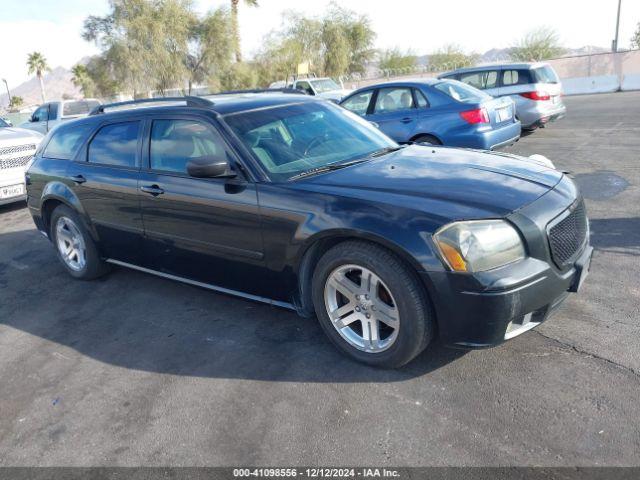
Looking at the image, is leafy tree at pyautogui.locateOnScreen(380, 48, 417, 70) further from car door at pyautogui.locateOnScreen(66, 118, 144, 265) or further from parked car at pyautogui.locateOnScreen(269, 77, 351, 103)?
car door at pyautogui.locateOnScreen(66, 118, 144, 265)

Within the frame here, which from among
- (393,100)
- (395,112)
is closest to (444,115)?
(395,112)

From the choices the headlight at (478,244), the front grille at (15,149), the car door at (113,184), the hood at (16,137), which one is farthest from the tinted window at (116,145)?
the hood at (16,137)

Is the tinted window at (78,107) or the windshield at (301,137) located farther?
the tinted window at (78,107)

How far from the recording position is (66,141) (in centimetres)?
541

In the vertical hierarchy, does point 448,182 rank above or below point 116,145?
below

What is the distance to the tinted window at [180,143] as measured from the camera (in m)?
4.00

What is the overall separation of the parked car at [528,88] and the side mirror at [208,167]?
9.19 m

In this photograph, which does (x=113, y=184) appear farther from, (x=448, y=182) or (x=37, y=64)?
(x=37, y=64)

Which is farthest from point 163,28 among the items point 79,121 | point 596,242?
point 596,242

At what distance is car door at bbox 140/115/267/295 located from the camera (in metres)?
3.78

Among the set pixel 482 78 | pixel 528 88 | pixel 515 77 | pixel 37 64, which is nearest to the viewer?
pixel 528 88

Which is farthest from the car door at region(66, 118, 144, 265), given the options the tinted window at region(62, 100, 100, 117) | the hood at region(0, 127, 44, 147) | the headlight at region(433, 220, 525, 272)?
the tinted window at region(62, 100, 100, 117)

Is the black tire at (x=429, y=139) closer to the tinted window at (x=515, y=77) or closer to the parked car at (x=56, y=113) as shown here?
the tinted window at (x=515, y=77)

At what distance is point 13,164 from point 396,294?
8.28 meters
